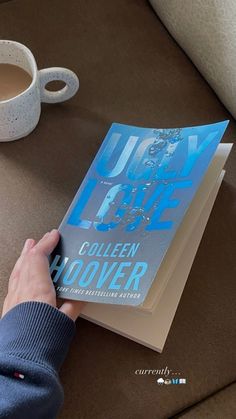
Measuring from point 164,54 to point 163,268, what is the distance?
41 centimetres

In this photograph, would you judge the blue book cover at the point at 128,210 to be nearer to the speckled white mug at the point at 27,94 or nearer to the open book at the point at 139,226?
the open book at the point at 139,226

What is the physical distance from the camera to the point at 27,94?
29.9 inches

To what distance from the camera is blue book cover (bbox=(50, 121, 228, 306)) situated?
0.66 meters

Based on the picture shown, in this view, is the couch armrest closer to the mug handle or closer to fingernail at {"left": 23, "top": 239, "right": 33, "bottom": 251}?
the mug handle

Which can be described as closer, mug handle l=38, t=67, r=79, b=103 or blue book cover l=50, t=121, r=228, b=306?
blue book cover l=50, t=121, r=228, b=306

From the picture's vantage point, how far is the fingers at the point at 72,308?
0.66 m

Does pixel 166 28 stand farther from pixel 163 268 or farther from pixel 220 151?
pixel 163 268

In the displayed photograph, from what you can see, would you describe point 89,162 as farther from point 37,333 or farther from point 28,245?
point 37,333

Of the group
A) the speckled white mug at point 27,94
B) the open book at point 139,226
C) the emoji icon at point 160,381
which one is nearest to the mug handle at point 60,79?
the speckled white mug at point 27,94

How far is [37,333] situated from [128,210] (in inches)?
7.7

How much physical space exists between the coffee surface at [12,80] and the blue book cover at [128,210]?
0.48 feet

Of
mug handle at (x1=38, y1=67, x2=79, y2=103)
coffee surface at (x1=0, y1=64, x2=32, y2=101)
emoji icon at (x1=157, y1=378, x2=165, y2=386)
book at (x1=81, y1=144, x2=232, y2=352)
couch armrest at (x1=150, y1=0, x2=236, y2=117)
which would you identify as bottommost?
emoji icon at (x1=157, y1=378, x2=165, y2=386)

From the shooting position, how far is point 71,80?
0.83 metres

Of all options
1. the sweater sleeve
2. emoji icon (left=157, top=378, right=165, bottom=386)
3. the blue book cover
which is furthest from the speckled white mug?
emoji icon (left=157, top=378, right=165, bottom=386)
